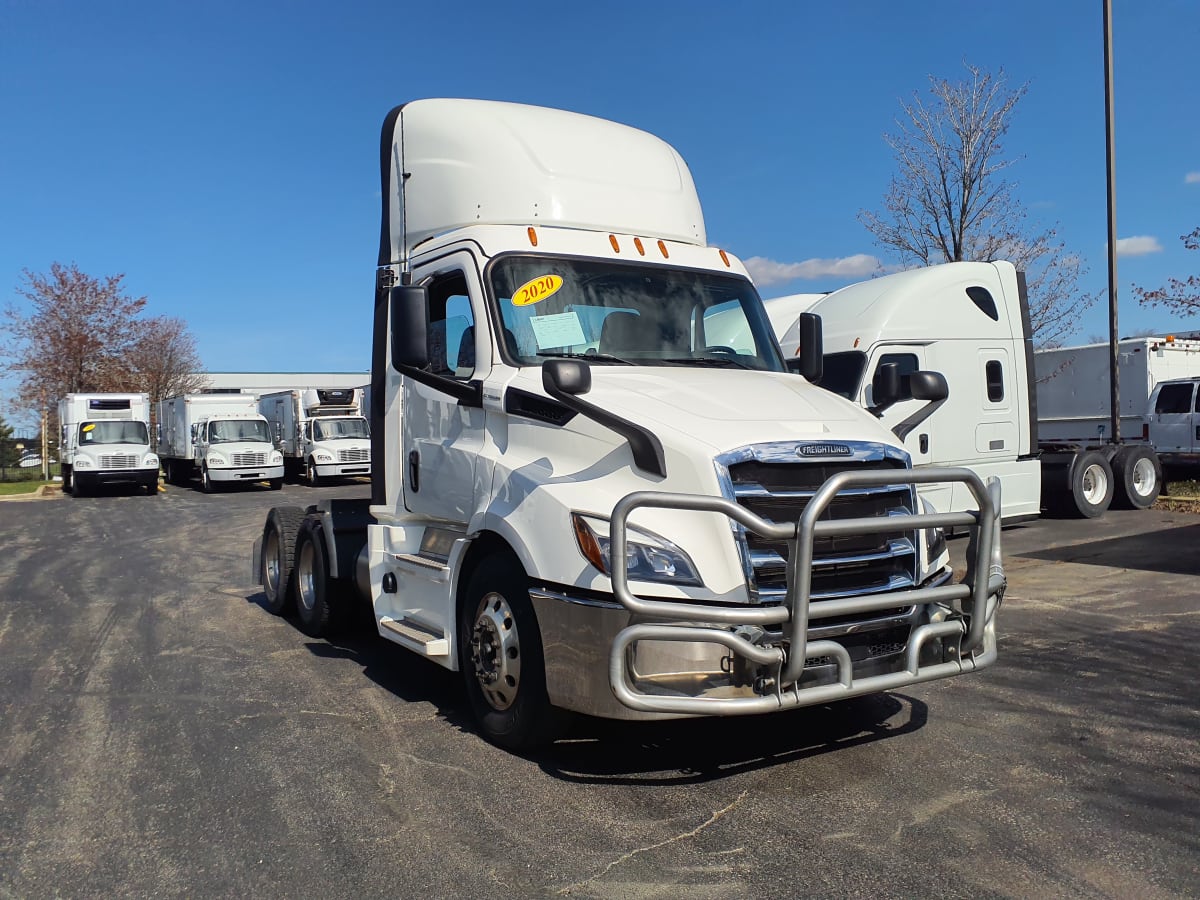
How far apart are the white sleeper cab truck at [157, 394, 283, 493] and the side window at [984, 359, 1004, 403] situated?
21948 mm

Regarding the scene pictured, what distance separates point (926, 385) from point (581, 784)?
2.97 meters

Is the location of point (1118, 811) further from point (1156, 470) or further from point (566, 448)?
point (1156, 470)

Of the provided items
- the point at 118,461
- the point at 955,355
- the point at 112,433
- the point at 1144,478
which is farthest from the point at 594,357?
the point at 112,433

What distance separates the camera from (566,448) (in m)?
4.76

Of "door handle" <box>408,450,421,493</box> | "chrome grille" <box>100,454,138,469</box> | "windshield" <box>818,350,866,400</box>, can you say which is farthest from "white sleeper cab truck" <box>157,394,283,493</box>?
"door handle" <box>408,450,421,493</box>

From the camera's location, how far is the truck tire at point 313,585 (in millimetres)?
7473

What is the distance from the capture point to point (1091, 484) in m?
14.8

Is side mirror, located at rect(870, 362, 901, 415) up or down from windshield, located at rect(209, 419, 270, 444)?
down


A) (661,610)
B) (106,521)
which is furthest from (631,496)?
(106,521)

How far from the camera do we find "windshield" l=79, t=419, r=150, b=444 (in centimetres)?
2847

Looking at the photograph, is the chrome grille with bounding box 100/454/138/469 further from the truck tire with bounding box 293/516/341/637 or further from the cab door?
the cab door

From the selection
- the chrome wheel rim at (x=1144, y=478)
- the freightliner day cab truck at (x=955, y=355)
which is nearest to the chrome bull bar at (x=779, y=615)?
the freightliner day cab truck at (x=955, y=355)

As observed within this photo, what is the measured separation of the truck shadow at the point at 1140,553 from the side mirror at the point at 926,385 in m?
5.91

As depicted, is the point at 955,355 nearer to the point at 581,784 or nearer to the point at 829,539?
the point at 829,539
